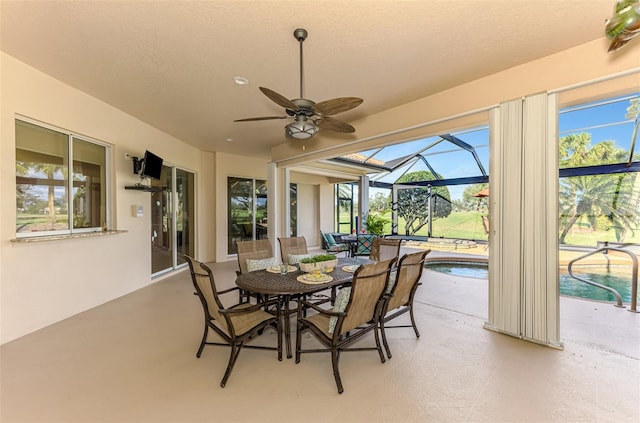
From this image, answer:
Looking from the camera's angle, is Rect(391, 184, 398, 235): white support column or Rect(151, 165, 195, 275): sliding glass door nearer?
Rect(151, 165, 195, 275): sliding glass door

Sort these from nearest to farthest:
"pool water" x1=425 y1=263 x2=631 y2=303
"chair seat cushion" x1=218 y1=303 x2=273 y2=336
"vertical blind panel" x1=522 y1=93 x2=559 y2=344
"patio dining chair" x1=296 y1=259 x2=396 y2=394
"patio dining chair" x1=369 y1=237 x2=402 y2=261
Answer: "patio dining chair" x1=296 y1=259 x2=396 y2=394
"chair seat cushion" x1=218 y1=303 x2=273 y2=336
"vertical blind panel" x1=522 y1=93 x2=559 y2=344
"patio dining chair" x1=369 y1=237 x2=402 y2=261
"pool water" x1=425 y1=263 x2=631 y2=303

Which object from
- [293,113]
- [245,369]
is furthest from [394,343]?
[293,113]

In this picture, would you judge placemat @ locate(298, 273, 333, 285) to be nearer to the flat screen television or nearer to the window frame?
the window frame

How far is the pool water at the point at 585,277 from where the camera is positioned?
4.64 m

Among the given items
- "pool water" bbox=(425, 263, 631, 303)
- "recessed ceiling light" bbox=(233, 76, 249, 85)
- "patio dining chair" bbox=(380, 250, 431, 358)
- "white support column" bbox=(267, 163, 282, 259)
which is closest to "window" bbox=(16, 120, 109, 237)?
"recessed ceiling light" bbox=(233, 76, 249, 85)

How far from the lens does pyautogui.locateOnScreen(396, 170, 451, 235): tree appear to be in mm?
10969

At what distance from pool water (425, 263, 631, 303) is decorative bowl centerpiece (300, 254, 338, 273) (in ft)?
12.5

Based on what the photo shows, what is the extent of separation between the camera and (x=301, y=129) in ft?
8.11

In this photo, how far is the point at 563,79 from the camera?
2641mm

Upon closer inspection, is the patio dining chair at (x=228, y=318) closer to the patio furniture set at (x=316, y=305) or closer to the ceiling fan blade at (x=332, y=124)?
the patio furniture set at (x=316, y=305)

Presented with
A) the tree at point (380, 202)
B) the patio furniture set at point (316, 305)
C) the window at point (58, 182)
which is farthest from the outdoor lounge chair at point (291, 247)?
the tree at point (380, 202)

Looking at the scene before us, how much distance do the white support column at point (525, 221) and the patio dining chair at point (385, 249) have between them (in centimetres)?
114

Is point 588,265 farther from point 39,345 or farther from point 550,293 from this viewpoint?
point 39,345

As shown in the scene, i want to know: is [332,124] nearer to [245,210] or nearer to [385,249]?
Result: [385,249]
